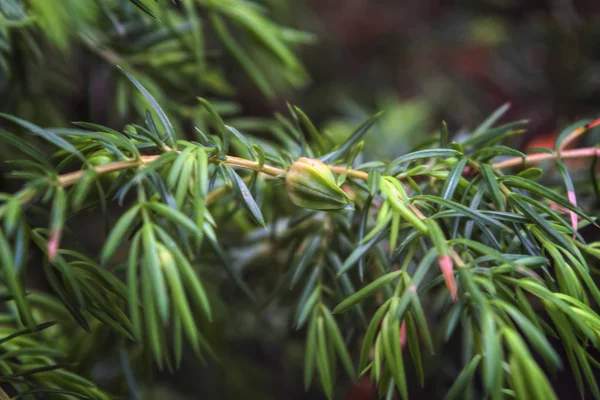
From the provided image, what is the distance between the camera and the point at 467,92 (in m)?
1.27

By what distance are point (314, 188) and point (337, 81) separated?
1.03m

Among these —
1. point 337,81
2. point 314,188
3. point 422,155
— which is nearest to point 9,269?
point 314,188

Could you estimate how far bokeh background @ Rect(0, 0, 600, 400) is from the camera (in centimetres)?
68

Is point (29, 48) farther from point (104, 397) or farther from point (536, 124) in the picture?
point (536, 124)

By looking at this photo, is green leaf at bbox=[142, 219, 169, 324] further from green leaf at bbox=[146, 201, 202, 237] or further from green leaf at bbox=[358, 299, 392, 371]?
green leaf at bbox=[358, 299, 392, 371]

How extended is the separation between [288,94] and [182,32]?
0.73m

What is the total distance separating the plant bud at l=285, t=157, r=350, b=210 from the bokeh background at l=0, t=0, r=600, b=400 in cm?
27

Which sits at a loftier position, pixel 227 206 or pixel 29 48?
pixel 29 48

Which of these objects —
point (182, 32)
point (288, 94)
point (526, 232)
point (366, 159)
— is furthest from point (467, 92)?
point (526, 232)

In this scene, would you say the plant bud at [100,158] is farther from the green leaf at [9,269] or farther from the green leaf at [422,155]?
the green leaf at [422,155]

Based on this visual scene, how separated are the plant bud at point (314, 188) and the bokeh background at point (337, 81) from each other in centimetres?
27

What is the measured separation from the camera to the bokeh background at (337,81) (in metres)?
0.68

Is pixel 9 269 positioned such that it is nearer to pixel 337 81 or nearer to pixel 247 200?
pixel 247 200

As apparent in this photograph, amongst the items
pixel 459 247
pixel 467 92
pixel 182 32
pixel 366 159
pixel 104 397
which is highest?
pixel 467 92
